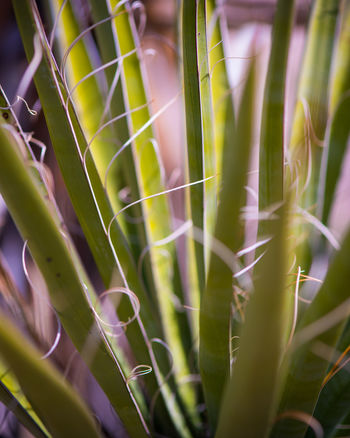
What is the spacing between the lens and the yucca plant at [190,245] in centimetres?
17

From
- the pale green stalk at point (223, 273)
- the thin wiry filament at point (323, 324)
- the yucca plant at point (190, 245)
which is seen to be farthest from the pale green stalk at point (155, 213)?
the thin wiry filament at point (323, 324)

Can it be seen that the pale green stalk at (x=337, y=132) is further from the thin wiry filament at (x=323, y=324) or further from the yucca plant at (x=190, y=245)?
the thin wiry filament at (x=323, y=324)

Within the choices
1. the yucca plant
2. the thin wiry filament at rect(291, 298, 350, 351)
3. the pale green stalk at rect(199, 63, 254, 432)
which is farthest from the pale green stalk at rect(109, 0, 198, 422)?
the thin wiry filament at rect(291, 298, 350, 351)

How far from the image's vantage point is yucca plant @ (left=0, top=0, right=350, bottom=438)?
17cm

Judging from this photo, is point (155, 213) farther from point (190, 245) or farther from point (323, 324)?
point (323, 324)

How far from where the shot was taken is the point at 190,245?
47 centimetres

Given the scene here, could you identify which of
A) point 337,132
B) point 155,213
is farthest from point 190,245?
point 337,132

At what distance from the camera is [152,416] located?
1.26ft

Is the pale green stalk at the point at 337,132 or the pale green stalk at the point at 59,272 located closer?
the pale green stalk at the point at 59,272

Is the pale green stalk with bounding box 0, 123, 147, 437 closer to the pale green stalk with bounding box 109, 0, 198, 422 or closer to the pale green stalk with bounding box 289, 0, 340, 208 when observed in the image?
the pale green stalk with bounding box 109, 0, 198, 422

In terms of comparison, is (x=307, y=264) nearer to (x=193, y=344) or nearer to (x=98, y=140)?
→ (x=193, y=344)

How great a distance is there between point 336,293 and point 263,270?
0.07 metres

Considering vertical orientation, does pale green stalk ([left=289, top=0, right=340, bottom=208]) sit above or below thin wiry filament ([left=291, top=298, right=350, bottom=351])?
above

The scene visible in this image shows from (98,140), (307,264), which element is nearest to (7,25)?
(98,140)
